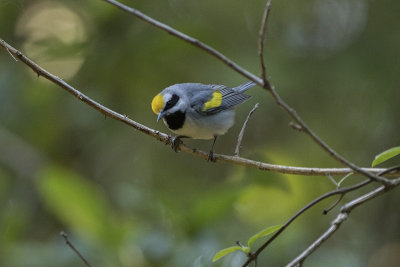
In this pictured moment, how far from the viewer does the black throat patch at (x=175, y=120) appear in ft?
13.4

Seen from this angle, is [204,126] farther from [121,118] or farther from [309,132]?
[309,132]

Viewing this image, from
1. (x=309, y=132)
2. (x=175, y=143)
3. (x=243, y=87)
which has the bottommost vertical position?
(x=309, y=132)

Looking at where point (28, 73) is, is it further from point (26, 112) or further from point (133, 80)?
point (133, 80)

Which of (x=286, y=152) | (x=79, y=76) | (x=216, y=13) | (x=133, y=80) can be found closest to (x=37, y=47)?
(x=79, y=76)

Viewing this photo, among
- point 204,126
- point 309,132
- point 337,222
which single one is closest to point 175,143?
point 204,126

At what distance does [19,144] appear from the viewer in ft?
19.7

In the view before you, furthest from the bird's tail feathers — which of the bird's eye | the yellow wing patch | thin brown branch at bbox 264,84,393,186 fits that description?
thin brown branch at bbox 264,84,393,186

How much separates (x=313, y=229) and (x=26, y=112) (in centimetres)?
330

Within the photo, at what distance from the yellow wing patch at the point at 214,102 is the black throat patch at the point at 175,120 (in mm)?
242

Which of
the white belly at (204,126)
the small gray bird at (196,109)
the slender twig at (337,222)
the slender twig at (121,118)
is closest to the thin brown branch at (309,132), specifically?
the slender twig at (337,222)

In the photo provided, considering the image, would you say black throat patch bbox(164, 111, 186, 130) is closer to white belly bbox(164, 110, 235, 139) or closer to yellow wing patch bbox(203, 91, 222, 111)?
white belly bbox(164, 110, 235, 139)

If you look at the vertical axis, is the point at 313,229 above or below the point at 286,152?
below

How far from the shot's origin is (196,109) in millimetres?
4324

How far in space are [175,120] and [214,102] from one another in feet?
1.50
